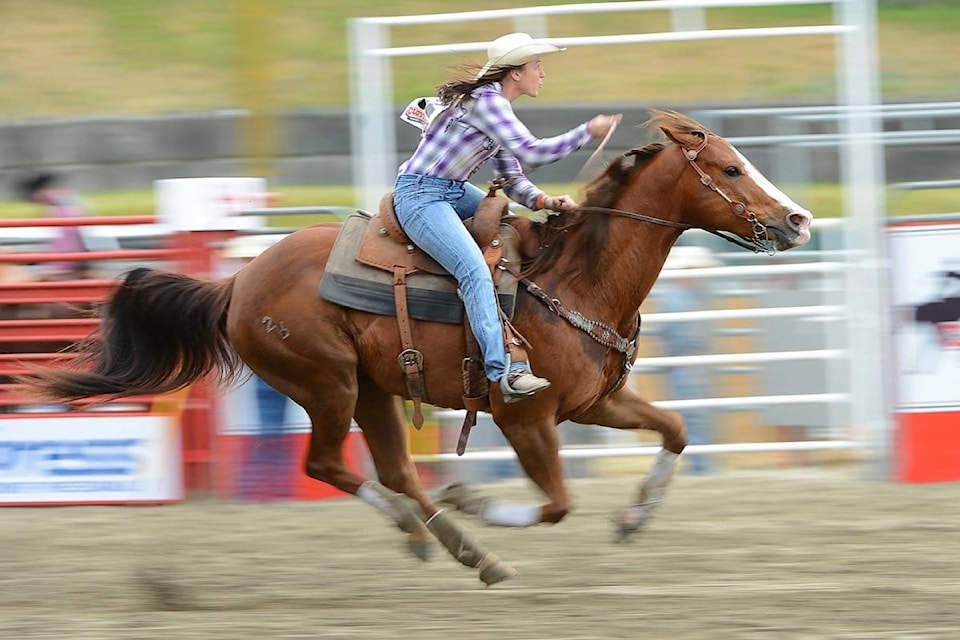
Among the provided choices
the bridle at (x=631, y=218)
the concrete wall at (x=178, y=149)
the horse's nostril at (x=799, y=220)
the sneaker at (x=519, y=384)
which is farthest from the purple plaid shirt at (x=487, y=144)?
the concrete wall at (x=178, y=149)

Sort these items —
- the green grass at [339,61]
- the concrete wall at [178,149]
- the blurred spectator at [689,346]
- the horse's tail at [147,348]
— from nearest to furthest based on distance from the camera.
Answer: the horse's tail at [147,348]
the blurred spectator at [689,346]
the concrete wall at [178,149]
the green grass at [339,61]

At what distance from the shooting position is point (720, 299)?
8227mm

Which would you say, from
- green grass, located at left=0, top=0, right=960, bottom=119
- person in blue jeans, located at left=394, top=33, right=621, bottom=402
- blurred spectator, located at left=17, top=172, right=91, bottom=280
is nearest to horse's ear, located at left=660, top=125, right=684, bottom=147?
person in blue jeans, located at left=394, top=33, right=621, bottom=402

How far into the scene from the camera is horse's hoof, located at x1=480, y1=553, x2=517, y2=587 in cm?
548

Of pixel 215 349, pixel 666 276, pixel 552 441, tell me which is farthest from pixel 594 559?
pixel 666 276

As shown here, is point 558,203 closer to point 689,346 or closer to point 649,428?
point 649,428

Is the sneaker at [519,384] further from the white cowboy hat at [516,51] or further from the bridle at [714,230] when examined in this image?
the white cowboy hat at [516,51]

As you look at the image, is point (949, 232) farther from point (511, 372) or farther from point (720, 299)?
point (511, 372)

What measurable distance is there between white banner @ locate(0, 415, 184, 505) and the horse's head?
361 cm

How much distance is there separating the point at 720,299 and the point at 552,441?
117 inches

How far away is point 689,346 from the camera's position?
815cm

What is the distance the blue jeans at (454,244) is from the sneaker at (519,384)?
45mm

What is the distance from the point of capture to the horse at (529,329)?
5539mm

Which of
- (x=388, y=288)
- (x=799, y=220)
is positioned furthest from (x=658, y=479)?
(x=388, y=288)
